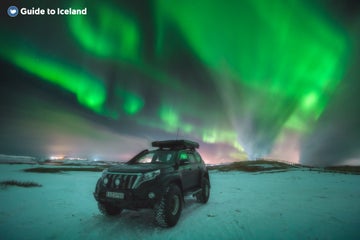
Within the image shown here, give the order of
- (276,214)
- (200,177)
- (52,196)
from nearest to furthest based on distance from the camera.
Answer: (276,214) → (200,177) → (52,196)

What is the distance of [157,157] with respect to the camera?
7.93 metres

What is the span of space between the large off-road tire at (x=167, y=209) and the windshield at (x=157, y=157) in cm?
145

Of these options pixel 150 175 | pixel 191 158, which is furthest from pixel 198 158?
pixel 150 175

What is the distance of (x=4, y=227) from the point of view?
556cm

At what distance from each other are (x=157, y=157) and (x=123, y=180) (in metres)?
2.17

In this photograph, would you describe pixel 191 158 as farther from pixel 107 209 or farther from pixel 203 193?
pixel 107 209

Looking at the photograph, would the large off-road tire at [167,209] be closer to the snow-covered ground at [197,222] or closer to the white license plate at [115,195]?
the snow-covered ground at [197,222]

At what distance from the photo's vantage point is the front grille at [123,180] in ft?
18.7

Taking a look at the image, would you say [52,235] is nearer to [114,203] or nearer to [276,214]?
[114,203]

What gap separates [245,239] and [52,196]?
29.5ft

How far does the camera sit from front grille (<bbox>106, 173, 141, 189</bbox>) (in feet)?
18.7

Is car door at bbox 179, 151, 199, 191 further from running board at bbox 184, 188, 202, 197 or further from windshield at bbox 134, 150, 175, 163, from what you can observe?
windshield at bbox 134, 150, 175, 163

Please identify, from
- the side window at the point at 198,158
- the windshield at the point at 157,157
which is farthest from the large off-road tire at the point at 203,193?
the windshield at the point at 157,157

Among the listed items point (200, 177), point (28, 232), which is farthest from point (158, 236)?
point (200, 177)
